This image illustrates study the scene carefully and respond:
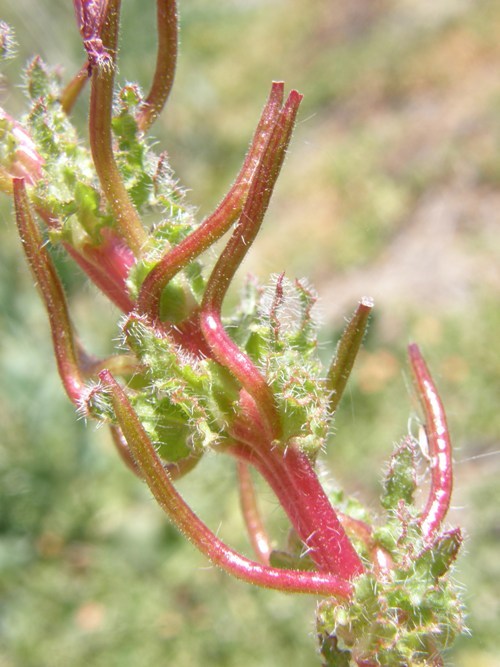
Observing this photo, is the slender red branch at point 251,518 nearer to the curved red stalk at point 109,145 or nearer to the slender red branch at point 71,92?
the curved red stalk at point 109,145

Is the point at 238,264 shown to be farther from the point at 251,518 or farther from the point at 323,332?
the point at 323,332

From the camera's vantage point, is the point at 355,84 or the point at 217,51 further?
the point at 217,51

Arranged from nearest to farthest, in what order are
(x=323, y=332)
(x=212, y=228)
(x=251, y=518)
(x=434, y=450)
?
(x=212, y=228) < (x=434, y=450) < (x=251, y=518) < (x=323, y=332)

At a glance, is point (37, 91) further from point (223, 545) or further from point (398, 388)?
point (398, 388)

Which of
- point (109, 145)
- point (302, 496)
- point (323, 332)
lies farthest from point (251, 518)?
point (323, 332)

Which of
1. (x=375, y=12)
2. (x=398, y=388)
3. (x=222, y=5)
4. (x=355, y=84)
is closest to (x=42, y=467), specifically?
(x=398, y=388)
